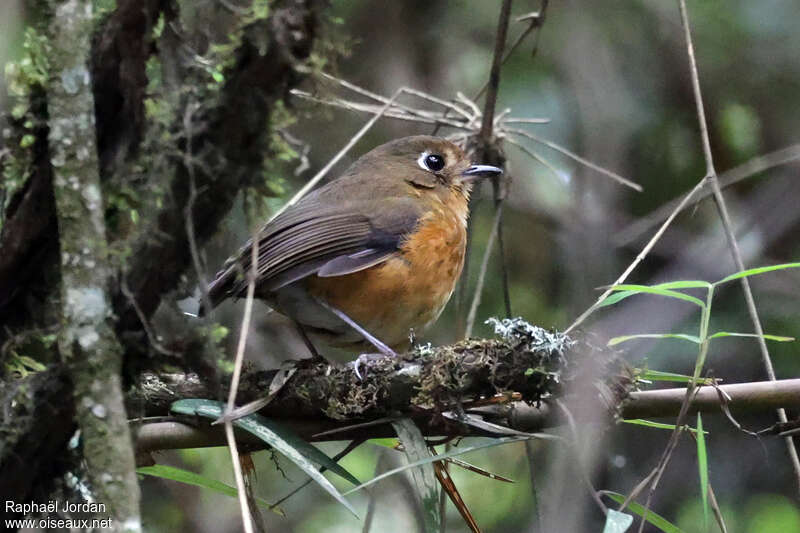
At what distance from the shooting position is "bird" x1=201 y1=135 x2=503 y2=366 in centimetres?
358

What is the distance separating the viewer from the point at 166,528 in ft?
17.1

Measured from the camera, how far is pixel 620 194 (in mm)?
4980

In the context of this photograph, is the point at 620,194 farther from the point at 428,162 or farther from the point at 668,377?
the point at 668,377

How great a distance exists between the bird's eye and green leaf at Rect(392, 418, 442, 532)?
2.01 meters

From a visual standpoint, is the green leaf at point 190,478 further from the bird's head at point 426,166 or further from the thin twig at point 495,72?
the bird's head at point 426,166

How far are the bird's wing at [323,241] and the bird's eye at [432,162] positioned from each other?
0.51 meters

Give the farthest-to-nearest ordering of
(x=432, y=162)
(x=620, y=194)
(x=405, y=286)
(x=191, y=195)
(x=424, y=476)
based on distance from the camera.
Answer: (x=620, y=194) < (x=432, y=162) < (x=405, y=286) < (x=424, y=476) < (x=191, y=195)

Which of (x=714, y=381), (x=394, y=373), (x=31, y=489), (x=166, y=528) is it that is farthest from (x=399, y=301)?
(x=166, y=528)

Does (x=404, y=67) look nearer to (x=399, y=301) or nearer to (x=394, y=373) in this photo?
(x=399, y=301)

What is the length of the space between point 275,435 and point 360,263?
1.10m

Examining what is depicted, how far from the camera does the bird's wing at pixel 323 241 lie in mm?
3506

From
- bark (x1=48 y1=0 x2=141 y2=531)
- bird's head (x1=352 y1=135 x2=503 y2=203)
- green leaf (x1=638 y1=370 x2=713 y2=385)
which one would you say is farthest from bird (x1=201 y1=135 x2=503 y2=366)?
→ bark (x1=48 y1=0 x2=141 y2=531)

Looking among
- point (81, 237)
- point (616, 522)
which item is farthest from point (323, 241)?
point (81, 237)

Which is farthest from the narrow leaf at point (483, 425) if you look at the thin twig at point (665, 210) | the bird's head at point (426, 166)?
the bird's head at point (426, 166)
